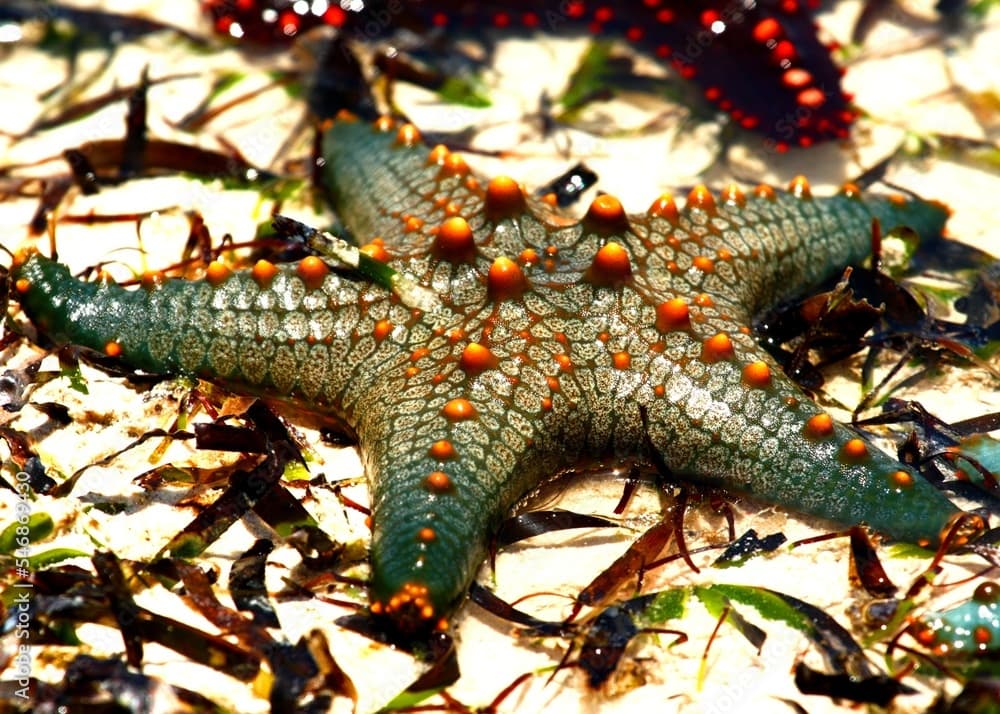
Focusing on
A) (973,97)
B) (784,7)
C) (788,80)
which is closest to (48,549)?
(788,80)

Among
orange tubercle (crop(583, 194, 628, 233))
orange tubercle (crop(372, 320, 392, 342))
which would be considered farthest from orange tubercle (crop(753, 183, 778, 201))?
orange tubercle (crop(372, 320, 392, 342))

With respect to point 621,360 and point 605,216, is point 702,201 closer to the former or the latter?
point 605,216

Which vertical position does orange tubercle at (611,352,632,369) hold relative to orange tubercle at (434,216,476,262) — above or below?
below

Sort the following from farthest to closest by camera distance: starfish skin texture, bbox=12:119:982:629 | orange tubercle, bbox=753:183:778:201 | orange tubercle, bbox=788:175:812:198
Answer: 1. orange tubercle, bbox=788:175:812:198
2. orange tubercle, bbox=753:183:778:201
3. starfish skin texture, bbox=12:119:982:629

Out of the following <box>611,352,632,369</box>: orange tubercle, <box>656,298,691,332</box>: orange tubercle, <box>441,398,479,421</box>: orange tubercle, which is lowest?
<box>441,398,479,421</box>: orange tubercle

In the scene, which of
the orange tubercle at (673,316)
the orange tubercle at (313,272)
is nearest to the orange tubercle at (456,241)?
the orange tubercle at (313,272)

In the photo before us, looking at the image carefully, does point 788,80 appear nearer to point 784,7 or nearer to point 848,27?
point 784,7

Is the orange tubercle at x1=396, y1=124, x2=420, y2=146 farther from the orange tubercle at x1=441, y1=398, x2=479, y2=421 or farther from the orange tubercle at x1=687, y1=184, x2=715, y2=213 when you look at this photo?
the orange tubercle at x1=441, y1=398, x2=479, y2=421

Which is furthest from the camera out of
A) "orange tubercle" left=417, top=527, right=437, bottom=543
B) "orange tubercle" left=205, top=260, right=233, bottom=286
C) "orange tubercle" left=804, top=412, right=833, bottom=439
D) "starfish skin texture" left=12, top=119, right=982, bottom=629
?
"orange tubercle" left=205, top=260, right=233, bottom=286
